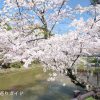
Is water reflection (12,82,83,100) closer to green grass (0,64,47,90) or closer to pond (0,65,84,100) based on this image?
pond (0,65,84,100)

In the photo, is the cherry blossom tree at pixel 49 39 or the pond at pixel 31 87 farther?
the pond at pixel 31 87

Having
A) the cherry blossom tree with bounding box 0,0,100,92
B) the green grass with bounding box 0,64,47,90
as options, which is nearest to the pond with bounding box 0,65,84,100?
the green grass with bounding box 0,64,47,90

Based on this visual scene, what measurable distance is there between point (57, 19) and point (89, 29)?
1.46 metres

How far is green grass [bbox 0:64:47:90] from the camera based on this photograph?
17478mm

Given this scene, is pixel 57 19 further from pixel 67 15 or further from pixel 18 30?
pixel 18 30

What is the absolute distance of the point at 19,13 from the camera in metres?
9.56

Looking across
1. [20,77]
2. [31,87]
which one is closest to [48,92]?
[31,87]

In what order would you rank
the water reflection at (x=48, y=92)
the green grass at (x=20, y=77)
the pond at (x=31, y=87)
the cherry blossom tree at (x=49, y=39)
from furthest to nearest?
the green grass at (x=20, y=77)
the pond at (x=31, y=87)
the water reflection at (x=48, y=92)
the cherry blossom tree at (x=49, y=39)

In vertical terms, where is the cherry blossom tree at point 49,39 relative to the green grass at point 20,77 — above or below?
above

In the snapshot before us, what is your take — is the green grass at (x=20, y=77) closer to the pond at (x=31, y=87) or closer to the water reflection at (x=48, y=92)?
the pond at (x=31, y=87)

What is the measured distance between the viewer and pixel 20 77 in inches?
816

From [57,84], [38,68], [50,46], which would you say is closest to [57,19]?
[50,46]

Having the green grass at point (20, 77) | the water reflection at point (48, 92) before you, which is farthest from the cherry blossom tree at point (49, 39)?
the green grass at point (20, 77)

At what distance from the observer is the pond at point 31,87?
13.9 metres
